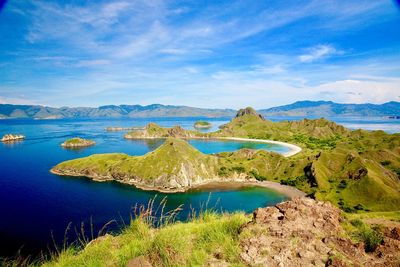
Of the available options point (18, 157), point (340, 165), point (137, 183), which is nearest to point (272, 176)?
point (340, 165)

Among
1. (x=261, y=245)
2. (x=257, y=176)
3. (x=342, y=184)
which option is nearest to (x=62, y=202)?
(x=257, y=176)

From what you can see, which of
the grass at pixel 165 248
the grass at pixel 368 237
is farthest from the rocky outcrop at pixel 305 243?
the grass at pixel 165 248

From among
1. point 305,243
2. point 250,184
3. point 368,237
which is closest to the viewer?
point 305,243

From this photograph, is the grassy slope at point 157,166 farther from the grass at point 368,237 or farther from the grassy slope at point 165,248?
the grass at point 368,237

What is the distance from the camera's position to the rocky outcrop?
7.85 meters

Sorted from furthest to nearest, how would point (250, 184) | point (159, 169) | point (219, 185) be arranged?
point (250, 184), point (159, 169), point (219, 185)

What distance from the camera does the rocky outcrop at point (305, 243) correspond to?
25.8ft

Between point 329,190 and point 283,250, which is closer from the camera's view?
point 283,250

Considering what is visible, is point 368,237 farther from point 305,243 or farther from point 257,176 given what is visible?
point 257,176

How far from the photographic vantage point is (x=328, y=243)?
8.68m

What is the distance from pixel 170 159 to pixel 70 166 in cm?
4817

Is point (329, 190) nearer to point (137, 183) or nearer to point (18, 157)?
point (137, 183)

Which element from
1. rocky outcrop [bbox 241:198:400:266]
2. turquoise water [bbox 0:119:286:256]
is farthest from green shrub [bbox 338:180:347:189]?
rocky outcrop [bbox 241:198:400:266]

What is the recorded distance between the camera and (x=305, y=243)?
8.55m
